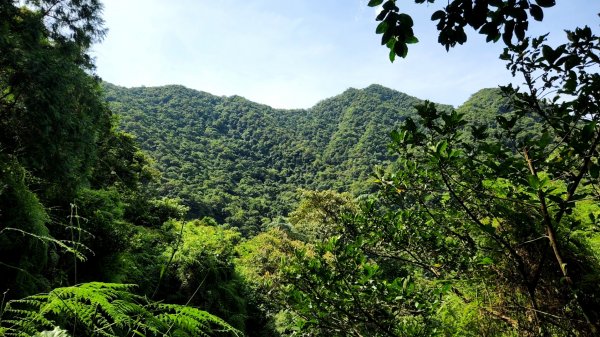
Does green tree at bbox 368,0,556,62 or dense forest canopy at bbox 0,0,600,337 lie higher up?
green tree at bbox 368,0,556,62

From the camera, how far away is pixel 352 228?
12.4 feet

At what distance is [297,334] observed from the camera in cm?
288

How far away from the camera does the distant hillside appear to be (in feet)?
157

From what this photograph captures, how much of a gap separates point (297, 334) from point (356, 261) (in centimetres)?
75

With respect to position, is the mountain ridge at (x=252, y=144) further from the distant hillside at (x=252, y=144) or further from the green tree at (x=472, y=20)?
the green tree at (x=472, y=20)

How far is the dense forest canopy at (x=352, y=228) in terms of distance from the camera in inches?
68.6

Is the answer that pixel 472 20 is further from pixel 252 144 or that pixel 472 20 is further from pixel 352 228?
pixel 252 144

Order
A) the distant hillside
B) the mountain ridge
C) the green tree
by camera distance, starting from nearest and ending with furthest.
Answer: the green tree
the mountain ridge
the distant hillside

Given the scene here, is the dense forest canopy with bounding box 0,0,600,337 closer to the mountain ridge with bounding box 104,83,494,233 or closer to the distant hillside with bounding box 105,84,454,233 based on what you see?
the mountain ridge with bounding box 104,83,494,233

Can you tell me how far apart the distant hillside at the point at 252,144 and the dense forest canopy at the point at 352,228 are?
3129cm

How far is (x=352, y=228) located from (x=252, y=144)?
67.2 metres

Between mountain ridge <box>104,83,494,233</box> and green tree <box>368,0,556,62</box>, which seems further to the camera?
mountain ridge <box>104,83,494,233</box>

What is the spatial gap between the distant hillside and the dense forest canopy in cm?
3129

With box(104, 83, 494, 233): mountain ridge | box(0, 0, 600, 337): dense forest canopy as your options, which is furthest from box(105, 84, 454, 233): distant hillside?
box(0, 0, 600, 337): dense forest canopy
